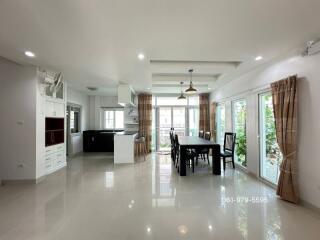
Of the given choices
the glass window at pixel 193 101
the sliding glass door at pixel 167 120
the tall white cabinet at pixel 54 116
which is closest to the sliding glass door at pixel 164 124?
the sliding glass door at pixel 167 120

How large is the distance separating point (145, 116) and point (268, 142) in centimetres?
494

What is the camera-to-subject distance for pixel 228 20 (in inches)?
90.5

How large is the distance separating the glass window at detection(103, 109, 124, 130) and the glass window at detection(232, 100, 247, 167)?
505cm

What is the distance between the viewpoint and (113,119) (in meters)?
8.85

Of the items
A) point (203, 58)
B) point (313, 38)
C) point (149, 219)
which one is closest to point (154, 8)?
point (203, 58)

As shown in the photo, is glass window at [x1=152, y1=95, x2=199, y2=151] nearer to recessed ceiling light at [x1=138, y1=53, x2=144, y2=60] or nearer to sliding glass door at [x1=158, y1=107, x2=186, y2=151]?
sliding glass door at [x1=158, y1=107, x2=186, y2=151]

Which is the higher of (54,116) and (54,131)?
(54,116)

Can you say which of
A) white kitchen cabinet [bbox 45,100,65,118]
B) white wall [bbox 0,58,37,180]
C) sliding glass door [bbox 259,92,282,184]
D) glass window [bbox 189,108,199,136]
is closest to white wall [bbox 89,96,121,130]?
white kitchen cabinet [bbox 45,100,65,118]

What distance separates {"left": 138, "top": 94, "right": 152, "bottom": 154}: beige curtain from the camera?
806 centimetres

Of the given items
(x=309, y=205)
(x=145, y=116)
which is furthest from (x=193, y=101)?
(x=309, y=205)

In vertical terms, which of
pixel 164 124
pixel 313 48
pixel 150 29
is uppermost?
pixel 150 29

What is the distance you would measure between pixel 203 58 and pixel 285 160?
94.9 inches

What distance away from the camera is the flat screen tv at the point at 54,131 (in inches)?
198

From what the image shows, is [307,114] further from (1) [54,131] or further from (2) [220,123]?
(1) [54,131]
